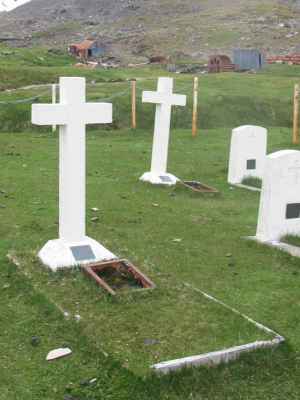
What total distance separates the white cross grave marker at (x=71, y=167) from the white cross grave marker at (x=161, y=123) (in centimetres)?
498

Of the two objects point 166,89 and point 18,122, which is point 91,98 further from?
point 166,89

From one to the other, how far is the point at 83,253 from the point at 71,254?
145mm

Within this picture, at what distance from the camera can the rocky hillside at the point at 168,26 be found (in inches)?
2628

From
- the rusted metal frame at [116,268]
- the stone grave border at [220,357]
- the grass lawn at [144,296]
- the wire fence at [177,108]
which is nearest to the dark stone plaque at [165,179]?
the grass lawn at [144,296]

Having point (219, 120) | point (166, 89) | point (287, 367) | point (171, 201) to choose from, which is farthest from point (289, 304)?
point (219, 120)

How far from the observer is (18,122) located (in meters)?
19.5

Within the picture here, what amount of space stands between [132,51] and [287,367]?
66.0 metres

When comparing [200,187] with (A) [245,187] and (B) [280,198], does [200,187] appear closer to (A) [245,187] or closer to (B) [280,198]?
(A) [245,187]

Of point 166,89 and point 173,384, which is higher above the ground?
point 166,89

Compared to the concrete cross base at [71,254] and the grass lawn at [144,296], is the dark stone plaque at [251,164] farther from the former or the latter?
the concrete cross base at [71,254]

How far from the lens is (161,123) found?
12.1m

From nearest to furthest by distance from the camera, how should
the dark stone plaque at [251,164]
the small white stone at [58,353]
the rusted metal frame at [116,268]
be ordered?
the small white stone at [58,353]
the rusted metal frame at [116,268]
the dark stone plaque at [251,164]

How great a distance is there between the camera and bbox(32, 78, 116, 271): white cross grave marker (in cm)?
666

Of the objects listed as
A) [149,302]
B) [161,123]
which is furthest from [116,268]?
[161,123]
